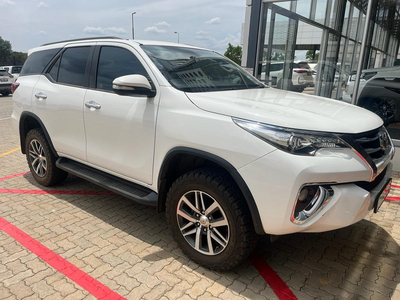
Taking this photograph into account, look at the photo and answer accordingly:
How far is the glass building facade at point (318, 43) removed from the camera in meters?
6.61

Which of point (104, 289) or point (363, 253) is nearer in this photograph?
point (104, 289)

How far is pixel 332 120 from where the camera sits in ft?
7.44

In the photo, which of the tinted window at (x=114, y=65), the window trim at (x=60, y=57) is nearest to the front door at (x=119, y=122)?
the tinted window at (x=114, y=65)

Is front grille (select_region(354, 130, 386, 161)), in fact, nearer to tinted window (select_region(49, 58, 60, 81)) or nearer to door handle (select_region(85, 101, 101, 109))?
door handle (select_region(85, 101, 101, 109))

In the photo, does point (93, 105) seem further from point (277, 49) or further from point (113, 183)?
point (277, 49)

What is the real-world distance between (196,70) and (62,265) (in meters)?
2.19

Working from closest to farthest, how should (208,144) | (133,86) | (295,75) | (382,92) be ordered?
(208,144) < (133,86) < (382,92) < (295,75)

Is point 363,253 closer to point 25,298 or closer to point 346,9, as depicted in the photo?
point 25,298

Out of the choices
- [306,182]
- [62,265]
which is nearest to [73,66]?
[62,265]

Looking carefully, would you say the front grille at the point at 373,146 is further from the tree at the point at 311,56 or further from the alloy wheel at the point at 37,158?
the tree at the point at 311,56

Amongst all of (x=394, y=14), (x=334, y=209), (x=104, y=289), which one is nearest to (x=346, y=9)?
(x=394, y=14)

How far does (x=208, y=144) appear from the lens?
236 centimetres

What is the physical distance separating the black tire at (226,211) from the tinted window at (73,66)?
6.27 feet

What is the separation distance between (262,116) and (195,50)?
176 cm
